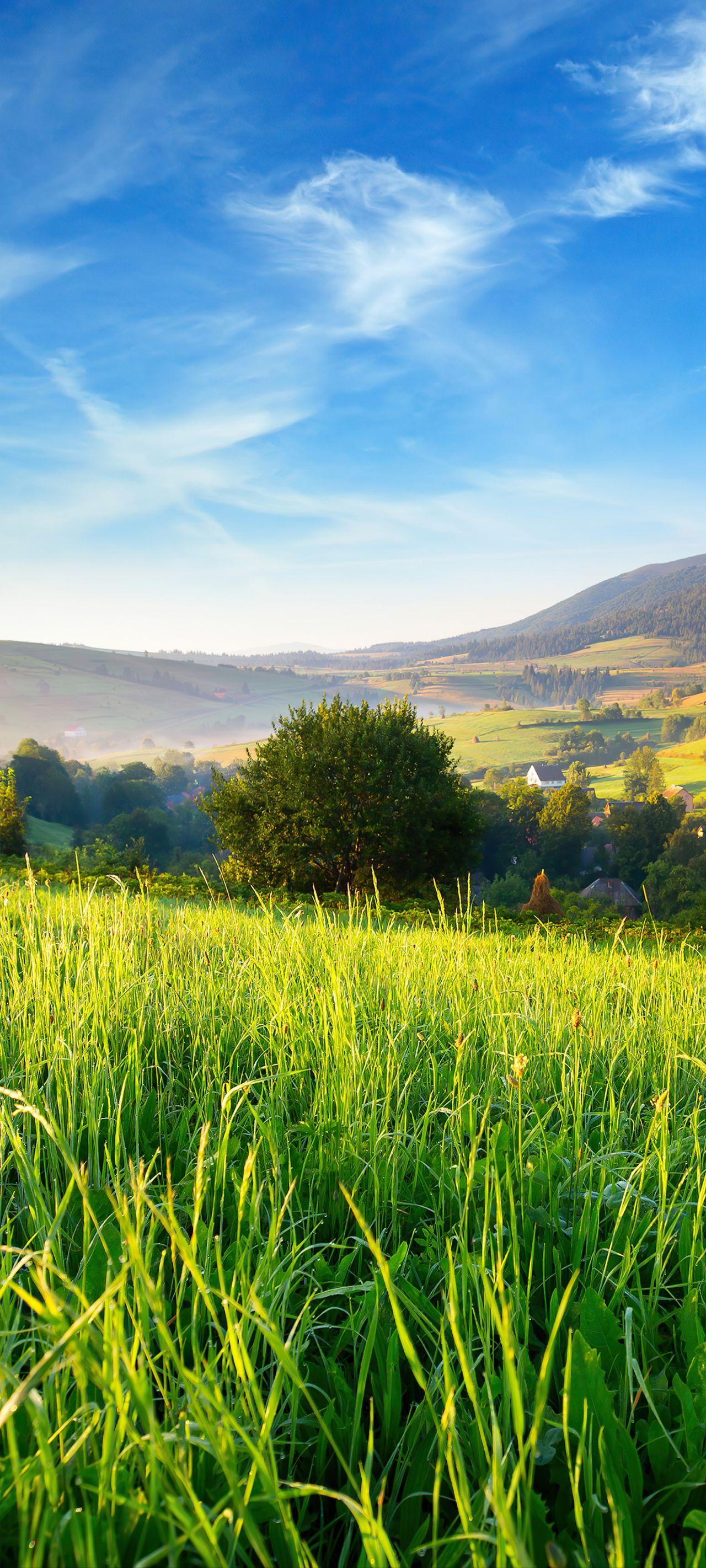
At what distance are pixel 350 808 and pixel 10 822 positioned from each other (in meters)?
9.44

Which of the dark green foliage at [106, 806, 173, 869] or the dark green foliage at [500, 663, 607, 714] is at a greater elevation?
the dark green foliage at [500, 663, 607, 714]

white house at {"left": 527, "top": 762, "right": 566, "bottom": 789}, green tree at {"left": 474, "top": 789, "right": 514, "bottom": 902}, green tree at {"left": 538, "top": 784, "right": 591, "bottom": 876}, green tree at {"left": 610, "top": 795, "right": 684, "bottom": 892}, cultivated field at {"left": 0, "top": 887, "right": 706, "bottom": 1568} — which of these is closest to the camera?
cultivated field at {"left": 0, "top": 887, "right": 706, "bottom": 1568}

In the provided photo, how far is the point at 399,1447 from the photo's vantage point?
1.03 meters

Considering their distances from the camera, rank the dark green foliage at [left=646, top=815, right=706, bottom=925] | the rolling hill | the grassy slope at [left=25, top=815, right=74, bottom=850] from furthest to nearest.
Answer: the rolling hill
the dark green foliage at [left=646, top=815, right=706, bottom=925]
the grassy slope at [left=25, top=815, right=74, bottom=850]

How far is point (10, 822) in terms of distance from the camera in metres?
20.8

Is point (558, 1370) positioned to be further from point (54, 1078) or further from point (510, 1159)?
point (54, 1078)

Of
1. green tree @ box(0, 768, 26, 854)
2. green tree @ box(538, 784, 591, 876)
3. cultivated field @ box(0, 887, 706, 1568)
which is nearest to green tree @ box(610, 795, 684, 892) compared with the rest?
green tree @ box(538, 784, 591, 876)

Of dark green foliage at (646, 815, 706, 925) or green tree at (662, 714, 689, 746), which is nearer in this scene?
dark green foliage at (646, 815, 706, 925)

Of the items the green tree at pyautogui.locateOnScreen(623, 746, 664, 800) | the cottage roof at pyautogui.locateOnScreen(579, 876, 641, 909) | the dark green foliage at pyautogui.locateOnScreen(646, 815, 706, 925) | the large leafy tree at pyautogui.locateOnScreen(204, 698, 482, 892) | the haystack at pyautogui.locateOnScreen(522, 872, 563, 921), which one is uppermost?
the large leafy tree at pyautogui.locateOnScreen(204, 698, 482, 892)

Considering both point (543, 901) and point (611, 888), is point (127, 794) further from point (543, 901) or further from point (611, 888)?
point (543, 901)

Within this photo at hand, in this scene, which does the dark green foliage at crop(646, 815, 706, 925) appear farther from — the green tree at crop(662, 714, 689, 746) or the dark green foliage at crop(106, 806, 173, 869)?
the green tree at crop(662, 714, 689, 746)

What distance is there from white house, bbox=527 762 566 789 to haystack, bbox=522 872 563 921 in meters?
81.7

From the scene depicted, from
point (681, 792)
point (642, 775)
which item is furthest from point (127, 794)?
point (642, 775)

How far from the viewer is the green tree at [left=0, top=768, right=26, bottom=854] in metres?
20.7
